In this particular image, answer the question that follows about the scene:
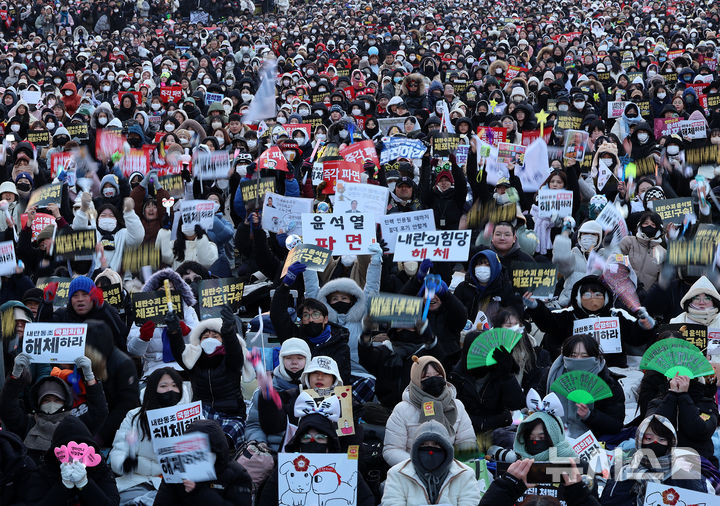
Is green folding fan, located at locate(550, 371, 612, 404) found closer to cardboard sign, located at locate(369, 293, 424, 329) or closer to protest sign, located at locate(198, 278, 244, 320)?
cardboard sign, located at locate(369, 293, 424, 329)

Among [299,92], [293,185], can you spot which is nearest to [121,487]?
[293,185]

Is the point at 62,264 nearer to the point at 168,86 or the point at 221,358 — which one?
the point at 221,358

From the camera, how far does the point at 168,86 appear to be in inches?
739

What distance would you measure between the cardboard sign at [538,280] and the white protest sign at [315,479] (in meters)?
3.25

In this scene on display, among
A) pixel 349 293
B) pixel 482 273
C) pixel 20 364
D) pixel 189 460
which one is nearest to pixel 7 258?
pixel 20 364

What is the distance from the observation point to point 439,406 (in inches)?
273

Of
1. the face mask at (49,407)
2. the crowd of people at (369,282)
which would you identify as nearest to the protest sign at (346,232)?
the crowd of people at (369,282)

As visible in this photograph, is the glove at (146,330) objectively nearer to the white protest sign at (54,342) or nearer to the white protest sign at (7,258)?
the white protest sign at (54,342)

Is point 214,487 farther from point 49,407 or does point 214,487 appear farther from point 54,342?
point 54,342

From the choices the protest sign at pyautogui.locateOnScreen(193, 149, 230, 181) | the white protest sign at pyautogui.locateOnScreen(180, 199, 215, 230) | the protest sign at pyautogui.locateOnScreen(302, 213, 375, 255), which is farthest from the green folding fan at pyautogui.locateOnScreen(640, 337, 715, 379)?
the protest sign at pyautogui.locateOnScreen(193, 149, 230, 181)

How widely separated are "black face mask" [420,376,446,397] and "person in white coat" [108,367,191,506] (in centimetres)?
151

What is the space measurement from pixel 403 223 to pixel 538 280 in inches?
62.8

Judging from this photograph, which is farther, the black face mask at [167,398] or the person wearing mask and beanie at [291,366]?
the person wearing mask and beanie at [291,366]

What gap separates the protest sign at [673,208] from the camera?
10438 millimetres
